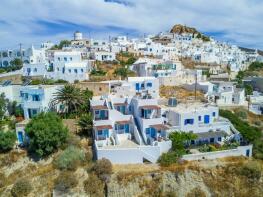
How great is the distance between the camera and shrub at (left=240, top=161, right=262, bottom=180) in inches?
1044

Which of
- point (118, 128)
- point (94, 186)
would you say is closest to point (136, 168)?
point (94, 186)

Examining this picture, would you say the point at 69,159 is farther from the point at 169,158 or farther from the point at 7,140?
the point at 169,158

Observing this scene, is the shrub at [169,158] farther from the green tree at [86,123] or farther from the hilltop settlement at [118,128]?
the green tree at [86,123]

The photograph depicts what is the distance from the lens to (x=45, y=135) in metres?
28.2

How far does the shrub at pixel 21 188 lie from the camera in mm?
26250

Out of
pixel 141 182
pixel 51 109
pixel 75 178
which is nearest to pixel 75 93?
pixel 51 109

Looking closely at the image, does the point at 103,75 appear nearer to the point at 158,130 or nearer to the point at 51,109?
the point at 51,109

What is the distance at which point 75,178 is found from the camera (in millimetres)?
26500

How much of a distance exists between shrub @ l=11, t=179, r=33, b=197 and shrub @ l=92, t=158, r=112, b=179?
715cm

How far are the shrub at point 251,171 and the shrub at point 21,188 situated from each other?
2193cm

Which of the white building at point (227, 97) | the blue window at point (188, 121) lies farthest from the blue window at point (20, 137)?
the white building at point (227, 97)

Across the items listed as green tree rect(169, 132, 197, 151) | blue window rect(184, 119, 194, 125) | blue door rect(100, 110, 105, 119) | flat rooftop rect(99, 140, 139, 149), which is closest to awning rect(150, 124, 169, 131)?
green tree rect(169, 132, 197, 151)

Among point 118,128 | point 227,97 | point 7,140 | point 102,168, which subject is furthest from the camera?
point 227,97

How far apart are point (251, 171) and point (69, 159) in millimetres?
18768
